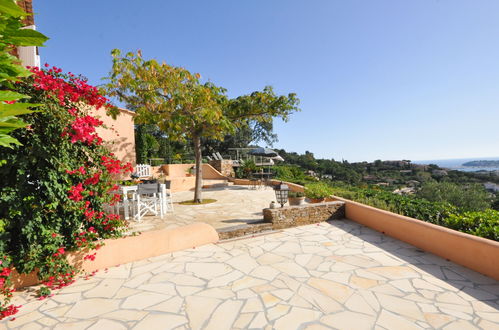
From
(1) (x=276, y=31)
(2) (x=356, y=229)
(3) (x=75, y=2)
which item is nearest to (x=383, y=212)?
(2) (x=356, y=229)

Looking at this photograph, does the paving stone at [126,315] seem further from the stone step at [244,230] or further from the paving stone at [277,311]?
the stone step at [244,230]

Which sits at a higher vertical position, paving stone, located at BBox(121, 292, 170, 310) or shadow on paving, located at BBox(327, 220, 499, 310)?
paving stone, located at BBox(121, 292, 170, 310)

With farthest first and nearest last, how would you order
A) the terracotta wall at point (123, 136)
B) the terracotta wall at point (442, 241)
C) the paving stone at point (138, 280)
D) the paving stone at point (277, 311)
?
the terracotta wall at point (123, 136) → the terracotta wall at point (442, 241) → the paving stone at point (138, 280) → the paving stone at point (277, 311)

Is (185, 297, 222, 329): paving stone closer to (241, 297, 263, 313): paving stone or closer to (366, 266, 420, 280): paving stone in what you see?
(241, 297, 263, 313): paving stone

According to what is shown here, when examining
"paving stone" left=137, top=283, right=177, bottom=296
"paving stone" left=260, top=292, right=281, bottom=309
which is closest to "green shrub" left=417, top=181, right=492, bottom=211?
"paving stone" left=260, top=292, right=281, bottom=309

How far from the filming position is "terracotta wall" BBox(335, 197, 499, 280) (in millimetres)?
3676

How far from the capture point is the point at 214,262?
167 inches

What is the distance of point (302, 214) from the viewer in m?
6.44

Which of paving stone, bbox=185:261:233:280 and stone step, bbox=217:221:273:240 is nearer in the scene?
paving stone, bbox=185:261:233:280

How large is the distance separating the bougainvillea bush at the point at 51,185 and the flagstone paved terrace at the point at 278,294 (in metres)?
0.49

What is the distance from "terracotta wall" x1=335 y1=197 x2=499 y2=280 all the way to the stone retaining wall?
2.91 ft

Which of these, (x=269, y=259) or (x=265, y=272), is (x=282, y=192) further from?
(x=265, y=272)

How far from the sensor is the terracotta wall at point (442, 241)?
12.1ft

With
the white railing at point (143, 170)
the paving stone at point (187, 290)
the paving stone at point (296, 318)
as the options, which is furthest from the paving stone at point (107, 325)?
the white railing at point (143, 170)
